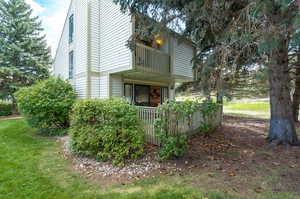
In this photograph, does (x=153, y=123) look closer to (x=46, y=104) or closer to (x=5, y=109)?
(x=46, y=104)

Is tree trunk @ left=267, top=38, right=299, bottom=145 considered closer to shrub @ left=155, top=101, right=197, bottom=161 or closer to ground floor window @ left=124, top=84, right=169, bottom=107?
shrub @ left=155, top=101, right=197, bottom=161

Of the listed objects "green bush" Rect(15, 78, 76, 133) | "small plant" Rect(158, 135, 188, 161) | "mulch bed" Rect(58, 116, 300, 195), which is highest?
"green bush" Rect(15, 78, 76, 133)

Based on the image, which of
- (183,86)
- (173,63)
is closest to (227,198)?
(173,63)

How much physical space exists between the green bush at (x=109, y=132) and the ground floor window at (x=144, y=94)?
4371mm

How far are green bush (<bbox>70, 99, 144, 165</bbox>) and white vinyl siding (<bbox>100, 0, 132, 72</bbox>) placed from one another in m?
3.05

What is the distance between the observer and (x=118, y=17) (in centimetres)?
726

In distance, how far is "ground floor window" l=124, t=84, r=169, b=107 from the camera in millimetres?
9297

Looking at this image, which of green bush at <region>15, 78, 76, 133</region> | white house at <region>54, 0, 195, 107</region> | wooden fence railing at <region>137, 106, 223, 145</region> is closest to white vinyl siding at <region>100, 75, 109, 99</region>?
white house at <region>54, 0, 195, 107</region>

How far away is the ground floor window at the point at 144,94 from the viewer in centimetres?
930

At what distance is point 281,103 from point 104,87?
7496 millimetres

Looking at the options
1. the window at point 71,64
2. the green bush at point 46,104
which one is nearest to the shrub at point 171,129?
the green bush at point 46,104

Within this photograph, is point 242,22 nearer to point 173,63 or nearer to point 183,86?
point 173,63

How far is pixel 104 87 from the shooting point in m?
8.05

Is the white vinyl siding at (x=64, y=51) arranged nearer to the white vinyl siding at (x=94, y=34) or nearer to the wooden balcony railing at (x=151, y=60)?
the white vinyl siding at (x=94, y=34)
